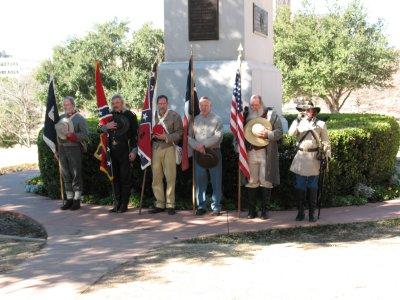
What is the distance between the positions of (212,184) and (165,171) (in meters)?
0.72

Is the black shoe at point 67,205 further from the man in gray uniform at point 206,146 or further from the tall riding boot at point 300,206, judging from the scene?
the tall riding boot at point 300,206

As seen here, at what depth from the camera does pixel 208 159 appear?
8156 mm

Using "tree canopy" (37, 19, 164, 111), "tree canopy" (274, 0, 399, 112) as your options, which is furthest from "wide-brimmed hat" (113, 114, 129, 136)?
"tree canopy" (37, 19, 164, 111)

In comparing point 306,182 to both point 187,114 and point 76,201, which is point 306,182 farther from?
point 76,201

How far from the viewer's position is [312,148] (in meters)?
7.89

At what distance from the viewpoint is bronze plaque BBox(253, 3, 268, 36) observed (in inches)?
422

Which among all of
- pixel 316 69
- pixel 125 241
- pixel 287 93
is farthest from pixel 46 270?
pixel 287 93

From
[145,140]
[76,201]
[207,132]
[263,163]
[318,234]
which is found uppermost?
[207,132]

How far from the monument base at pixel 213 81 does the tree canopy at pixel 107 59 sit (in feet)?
100.0

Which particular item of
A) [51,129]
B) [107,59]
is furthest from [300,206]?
[107,59]

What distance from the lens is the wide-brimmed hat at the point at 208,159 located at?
8.16 meters

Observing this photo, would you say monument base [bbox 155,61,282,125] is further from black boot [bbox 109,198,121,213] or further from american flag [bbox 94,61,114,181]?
black boot [bbox 109,198,121,213]

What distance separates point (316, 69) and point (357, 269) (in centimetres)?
2878

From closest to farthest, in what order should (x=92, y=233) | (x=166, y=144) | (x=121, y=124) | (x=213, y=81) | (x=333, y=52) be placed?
(x=92, y=233), (x=166, y=144), (x=121, y=124), (x=213, y=81), (x=333, y=52)
